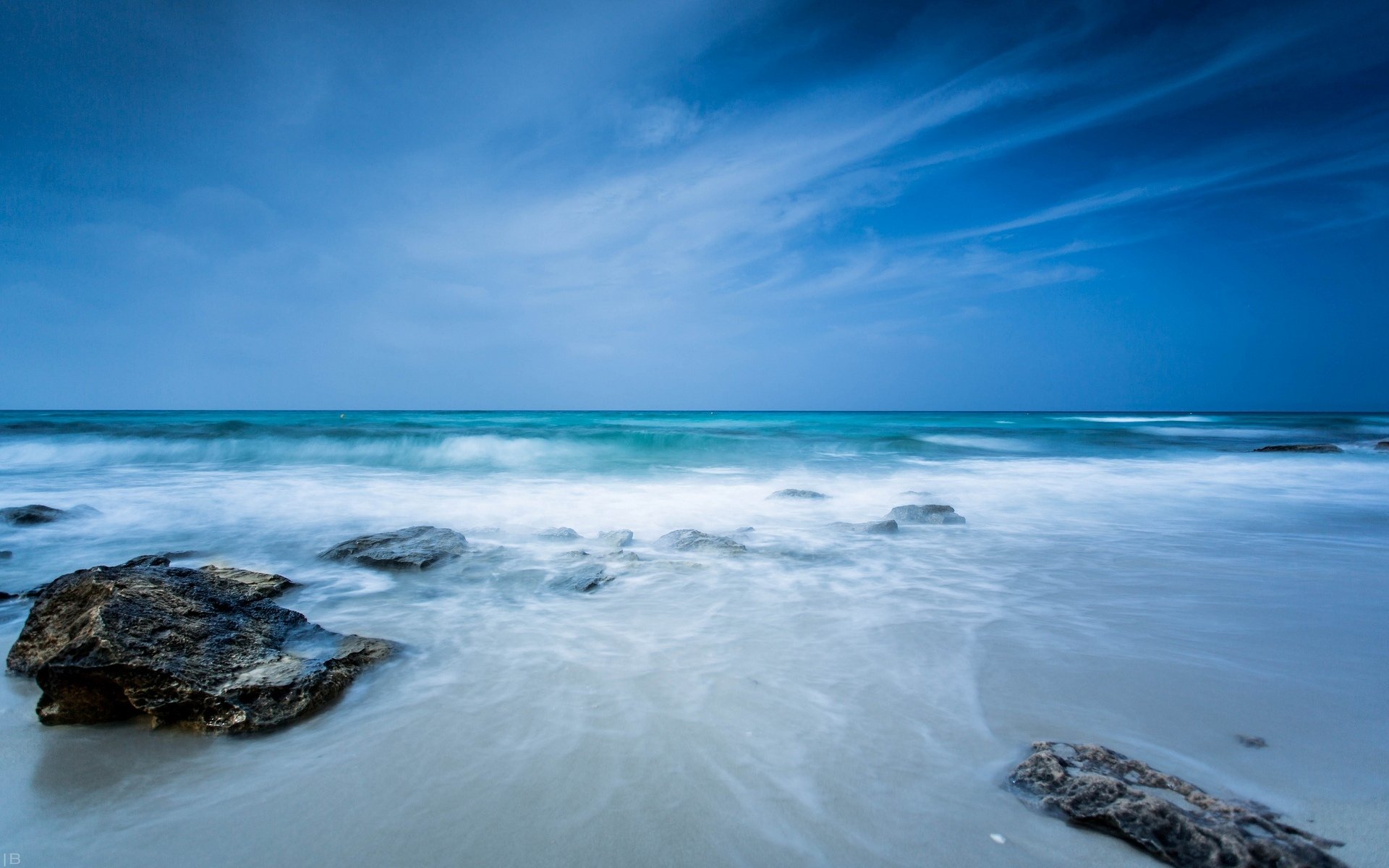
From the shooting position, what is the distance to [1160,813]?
1836 millimetres

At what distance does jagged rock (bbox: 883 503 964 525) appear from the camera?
7.29 metres

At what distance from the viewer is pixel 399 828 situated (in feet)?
6.51

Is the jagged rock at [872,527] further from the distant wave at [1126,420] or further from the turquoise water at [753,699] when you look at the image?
the distant wave at [1126,420]

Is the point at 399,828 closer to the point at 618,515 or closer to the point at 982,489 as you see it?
Answer: the point at 618,515

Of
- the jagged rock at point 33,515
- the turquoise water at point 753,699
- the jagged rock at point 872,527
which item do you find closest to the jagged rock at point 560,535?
the turquoise water at point 753,699

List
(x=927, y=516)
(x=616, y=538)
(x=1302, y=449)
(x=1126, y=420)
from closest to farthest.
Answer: (x=616, y=538), (x=927, y=516), (x=1302, y=449), (x=1126, y=420)

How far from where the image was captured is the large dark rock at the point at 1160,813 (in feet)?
5.64

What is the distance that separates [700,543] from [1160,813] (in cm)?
436

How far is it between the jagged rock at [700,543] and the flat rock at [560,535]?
3.20 feet

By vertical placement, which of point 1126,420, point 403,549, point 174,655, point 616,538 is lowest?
point 616,538

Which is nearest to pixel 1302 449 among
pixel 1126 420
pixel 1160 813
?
pixel 1160 813

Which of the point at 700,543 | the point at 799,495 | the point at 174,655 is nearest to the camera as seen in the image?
the point at 174,655

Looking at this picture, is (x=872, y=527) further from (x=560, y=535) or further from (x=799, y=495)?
(x=560, y=535)

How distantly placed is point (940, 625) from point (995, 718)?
48.3 inches
